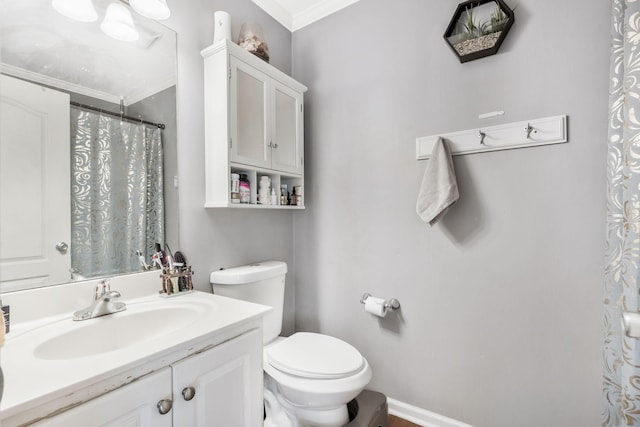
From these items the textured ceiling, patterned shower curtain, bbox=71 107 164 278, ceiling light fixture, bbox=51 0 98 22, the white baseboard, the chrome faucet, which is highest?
ceiling light fixture, bbox=51 0 98 22

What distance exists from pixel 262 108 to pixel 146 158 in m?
0.62

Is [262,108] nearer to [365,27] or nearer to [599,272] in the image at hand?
[365,27]

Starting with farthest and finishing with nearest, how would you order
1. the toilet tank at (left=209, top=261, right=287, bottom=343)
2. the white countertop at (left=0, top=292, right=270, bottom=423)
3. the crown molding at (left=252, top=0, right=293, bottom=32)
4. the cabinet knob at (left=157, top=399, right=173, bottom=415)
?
the crown molding at (left=252, top=0, right=293, bottom=32), the toilet tank at (left=209, top=261, right=287, bottom=343), the cabinet knob at (left=157, top=399, right=173, bottom=415), the white countertop at (left=0, top=292, right=270, bottom=423)

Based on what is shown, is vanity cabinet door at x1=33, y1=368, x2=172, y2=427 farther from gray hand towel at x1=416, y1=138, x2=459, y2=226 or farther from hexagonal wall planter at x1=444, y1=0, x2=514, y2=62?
hexagonal wall planter at x1=444, y1=0, x2=514, y2=62

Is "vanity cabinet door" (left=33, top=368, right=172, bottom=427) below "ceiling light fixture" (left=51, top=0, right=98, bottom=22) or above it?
below

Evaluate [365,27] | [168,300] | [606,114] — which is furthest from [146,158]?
[606,114]

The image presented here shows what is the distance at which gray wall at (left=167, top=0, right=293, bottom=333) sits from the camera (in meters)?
1.43

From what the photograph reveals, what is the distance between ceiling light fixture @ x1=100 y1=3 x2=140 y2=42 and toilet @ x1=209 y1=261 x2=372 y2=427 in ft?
3.54

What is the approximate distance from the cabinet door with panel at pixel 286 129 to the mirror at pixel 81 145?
505 mm

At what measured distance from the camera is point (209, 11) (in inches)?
61.1

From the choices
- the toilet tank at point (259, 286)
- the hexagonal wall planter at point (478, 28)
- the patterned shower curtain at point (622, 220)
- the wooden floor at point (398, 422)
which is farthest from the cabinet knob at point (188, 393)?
the hexagonal wall planter at point (478, 28)

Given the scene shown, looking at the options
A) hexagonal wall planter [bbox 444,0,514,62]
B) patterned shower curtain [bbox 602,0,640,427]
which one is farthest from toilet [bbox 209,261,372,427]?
hexagonal wall planter [bbox 444,0,514,62]

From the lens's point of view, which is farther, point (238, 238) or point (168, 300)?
point (238, 238)

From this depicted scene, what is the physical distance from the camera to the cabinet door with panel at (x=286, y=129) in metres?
1.69
